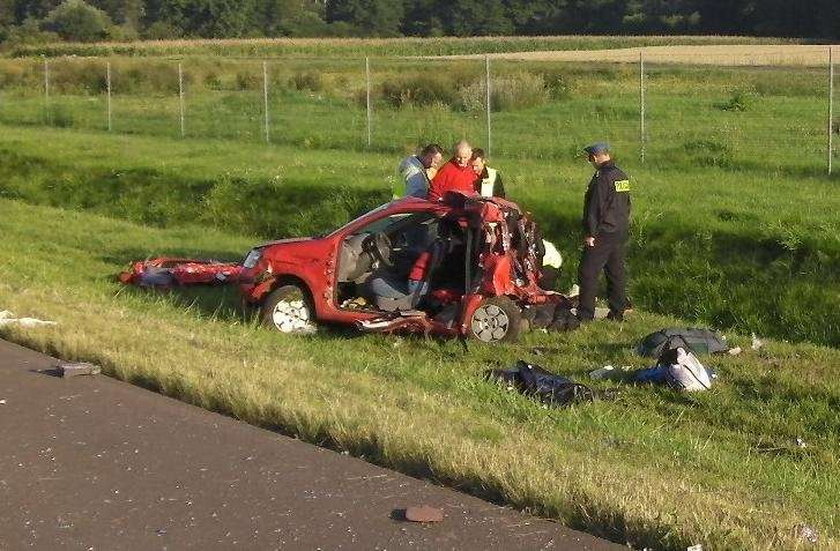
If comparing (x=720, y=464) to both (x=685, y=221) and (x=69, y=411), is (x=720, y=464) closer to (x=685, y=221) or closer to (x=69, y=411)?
(x=69, y=411)

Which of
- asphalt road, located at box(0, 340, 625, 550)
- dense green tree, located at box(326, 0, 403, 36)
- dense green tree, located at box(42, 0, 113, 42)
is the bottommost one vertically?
asphalt road, located at box(0, 340, 625, 550)

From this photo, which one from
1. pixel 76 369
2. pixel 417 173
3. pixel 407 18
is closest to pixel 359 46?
pixel 407 18

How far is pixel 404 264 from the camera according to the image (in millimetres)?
13211

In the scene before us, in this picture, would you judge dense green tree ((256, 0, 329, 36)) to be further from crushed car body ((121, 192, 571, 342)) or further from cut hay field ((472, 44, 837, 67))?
crushed car body ((121, 192, 571, 342))

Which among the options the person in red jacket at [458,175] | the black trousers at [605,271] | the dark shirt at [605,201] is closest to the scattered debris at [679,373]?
the black trousers at [605,271]

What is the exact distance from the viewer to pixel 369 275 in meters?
13.2

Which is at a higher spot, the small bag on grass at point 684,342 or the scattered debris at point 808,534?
the scattered debris at point 808,534

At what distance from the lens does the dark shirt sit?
43.6ft

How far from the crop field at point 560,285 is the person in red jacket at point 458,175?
2.11m

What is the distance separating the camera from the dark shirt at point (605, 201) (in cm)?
1330

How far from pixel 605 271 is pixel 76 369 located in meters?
5.92

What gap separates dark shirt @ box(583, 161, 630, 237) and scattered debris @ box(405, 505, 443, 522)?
737 centimetres

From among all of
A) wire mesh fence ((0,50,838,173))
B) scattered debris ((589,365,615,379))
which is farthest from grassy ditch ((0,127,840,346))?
scattered debris ((589,365,615,379))

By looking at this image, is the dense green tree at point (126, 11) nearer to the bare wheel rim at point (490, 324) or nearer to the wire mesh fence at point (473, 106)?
the wire mesh fence at point (473, 106)
